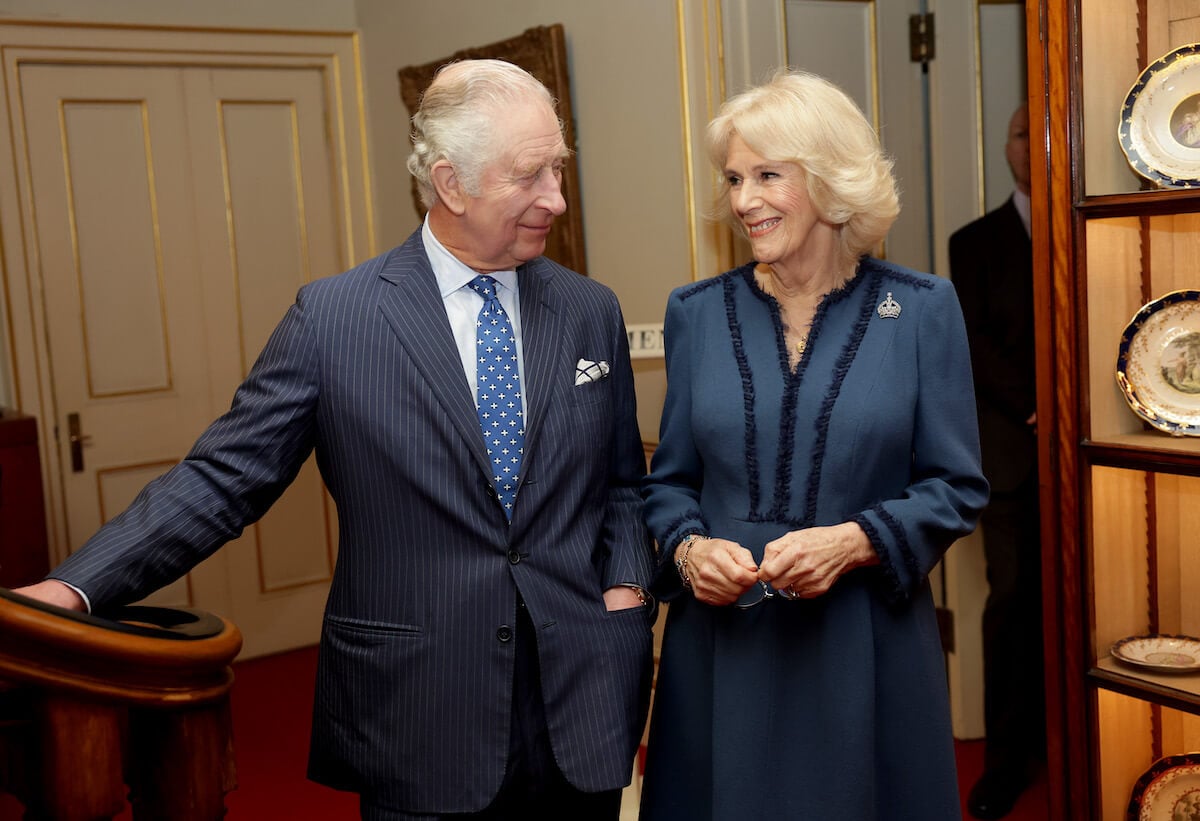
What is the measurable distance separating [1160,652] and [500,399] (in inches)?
58.4

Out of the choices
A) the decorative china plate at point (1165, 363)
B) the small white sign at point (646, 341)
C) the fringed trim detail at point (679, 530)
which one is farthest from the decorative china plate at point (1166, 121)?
the small white sign at point (646, 341)

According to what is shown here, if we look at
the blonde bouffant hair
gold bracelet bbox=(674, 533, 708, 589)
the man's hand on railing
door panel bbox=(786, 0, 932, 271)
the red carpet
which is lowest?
the red carpet

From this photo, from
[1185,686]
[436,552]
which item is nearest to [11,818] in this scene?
[436,552]

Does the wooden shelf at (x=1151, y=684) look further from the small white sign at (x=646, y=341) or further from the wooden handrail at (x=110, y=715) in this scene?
the wooden handrail at (x=110, y=715)

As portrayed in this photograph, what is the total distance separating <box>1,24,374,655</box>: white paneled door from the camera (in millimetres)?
4711

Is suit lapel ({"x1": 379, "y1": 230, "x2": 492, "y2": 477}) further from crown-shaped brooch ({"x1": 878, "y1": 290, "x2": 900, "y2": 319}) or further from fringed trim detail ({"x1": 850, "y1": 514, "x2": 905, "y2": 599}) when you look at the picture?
crown-shaped brooch ({"x1": 878, "y1": 290, "x2": 900, "y2": 319})

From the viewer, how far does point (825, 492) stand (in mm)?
1881

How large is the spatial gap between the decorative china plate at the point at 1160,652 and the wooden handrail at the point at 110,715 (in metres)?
1.88

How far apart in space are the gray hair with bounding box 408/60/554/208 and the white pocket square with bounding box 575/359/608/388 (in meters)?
0.32

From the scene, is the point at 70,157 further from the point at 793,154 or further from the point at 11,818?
the point at 793,154

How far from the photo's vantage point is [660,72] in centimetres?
363

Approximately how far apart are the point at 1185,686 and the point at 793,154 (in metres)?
1.29

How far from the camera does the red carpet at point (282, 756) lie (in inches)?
141

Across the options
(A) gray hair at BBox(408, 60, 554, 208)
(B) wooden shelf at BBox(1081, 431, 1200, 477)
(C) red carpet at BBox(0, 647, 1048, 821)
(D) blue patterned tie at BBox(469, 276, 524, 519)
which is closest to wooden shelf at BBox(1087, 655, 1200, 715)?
(B) wooden shelf at BBox(1081, 431, 1200, 477)
